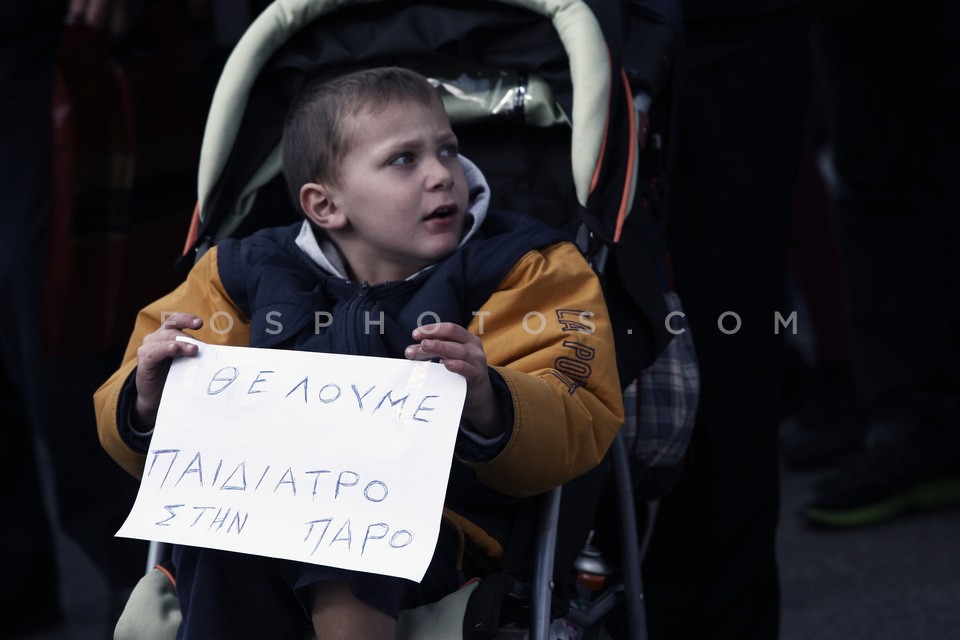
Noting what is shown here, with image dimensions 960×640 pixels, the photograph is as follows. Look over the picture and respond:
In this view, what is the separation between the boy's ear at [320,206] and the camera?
1.93 metres

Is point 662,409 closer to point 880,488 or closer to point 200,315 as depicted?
point 200,315

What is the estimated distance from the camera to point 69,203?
260 centimetres

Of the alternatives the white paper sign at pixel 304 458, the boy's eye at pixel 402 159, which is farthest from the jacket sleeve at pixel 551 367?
the boy's eye at pixel 402 159

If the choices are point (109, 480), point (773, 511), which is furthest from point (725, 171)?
point (109, 480)

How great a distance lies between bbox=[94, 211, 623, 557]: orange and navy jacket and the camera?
5.18 ft

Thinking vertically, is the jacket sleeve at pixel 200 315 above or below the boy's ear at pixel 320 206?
below

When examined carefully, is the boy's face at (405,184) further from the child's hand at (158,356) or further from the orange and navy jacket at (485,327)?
the child's hand at (158,356)

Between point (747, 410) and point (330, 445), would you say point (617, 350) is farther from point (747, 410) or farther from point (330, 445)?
point (747, 410)

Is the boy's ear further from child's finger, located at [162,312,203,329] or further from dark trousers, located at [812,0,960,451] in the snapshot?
dark trousers, located at [812,0,960,451]

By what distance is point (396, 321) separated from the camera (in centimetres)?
178

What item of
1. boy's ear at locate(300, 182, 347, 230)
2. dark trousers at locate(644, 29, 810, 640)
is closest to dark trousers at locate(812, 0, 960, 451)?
dark trousers at locate(644, 29, 810, 640)

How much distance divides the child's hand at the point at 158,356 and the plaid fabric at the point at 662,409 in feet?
2.32

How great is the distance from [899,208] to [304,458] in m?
2.13

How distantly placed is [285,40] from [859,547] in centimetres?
183
